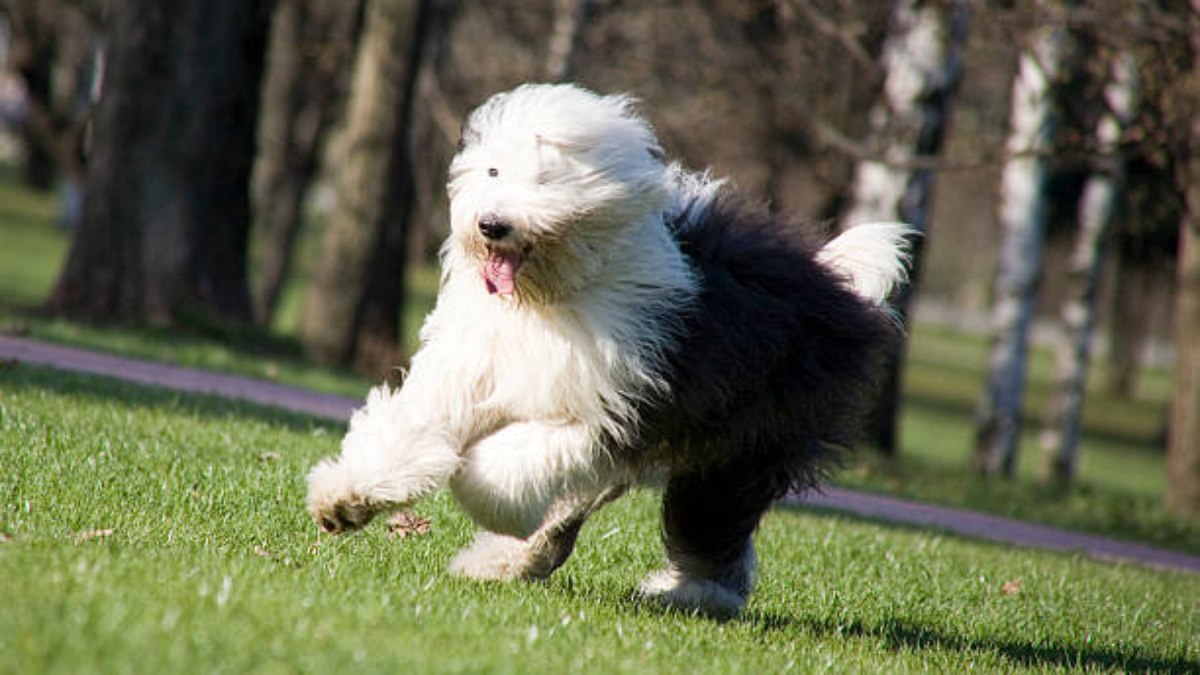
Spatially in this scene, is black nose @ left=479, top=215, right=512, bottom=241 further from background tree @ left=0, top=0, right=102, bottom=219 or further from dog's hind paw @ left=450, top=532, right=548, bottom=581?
background tree @ left=0, top=0, right=102, bottom=219

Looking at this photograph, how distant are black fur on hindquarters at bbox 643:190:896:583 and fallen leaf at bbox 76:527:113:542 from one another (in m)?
1.86

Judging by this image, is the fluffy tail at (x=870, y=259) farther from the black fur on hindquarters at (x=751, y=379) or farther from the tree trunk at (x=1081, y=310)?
the tree trunk at (x=1081, y=310)

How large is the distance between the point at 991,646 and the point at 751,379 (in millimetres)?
1649

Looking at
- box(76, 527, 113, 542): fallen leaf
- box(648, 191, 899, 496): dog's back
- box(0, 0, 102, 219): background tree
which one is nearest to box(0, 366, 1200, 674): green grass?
box(76, 527, 113, 542): fallen leaf

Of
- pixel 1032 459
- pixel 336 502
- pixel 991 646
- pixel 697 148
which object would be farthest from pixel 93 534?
pixel 1032 459

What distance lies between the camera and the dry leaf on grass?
6.80m

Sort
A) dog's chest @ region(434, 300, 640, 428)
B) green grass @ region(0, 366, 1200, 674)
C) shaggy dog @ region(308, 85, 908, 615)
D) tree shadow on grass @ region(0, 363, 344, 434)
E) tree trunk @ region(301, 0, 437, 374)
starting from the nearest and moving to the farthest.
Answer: green grass @ region(0, 366, 1200, 674)
shaggy dog @ region(308, 85, 908, 615)
dog's chest @ region(434, 300, 640, 428)
tree shadow on grass @ region(0, 363, 344, 434)
tree trunk @ region(301, 0, 437, 374)

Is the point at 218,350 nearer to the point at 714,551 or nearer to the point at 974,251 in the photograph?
the point at 714,551

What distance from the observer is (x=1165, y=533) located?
1302cm

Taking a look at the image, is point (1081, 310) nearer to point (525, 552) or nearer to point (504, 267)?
point (525, 552)

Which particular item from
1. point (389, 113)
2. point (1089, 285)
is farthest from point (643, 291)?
point (1089, 285)

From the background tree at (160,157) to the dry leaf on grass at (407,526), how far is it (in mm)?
7268

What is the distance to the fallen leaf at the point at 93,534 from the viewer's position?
537 cm

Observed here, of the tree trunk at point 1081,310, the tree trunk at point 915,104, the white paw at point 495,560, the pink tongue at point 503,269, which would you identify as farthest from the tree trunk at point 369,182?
the pink tongue at point 503,269
